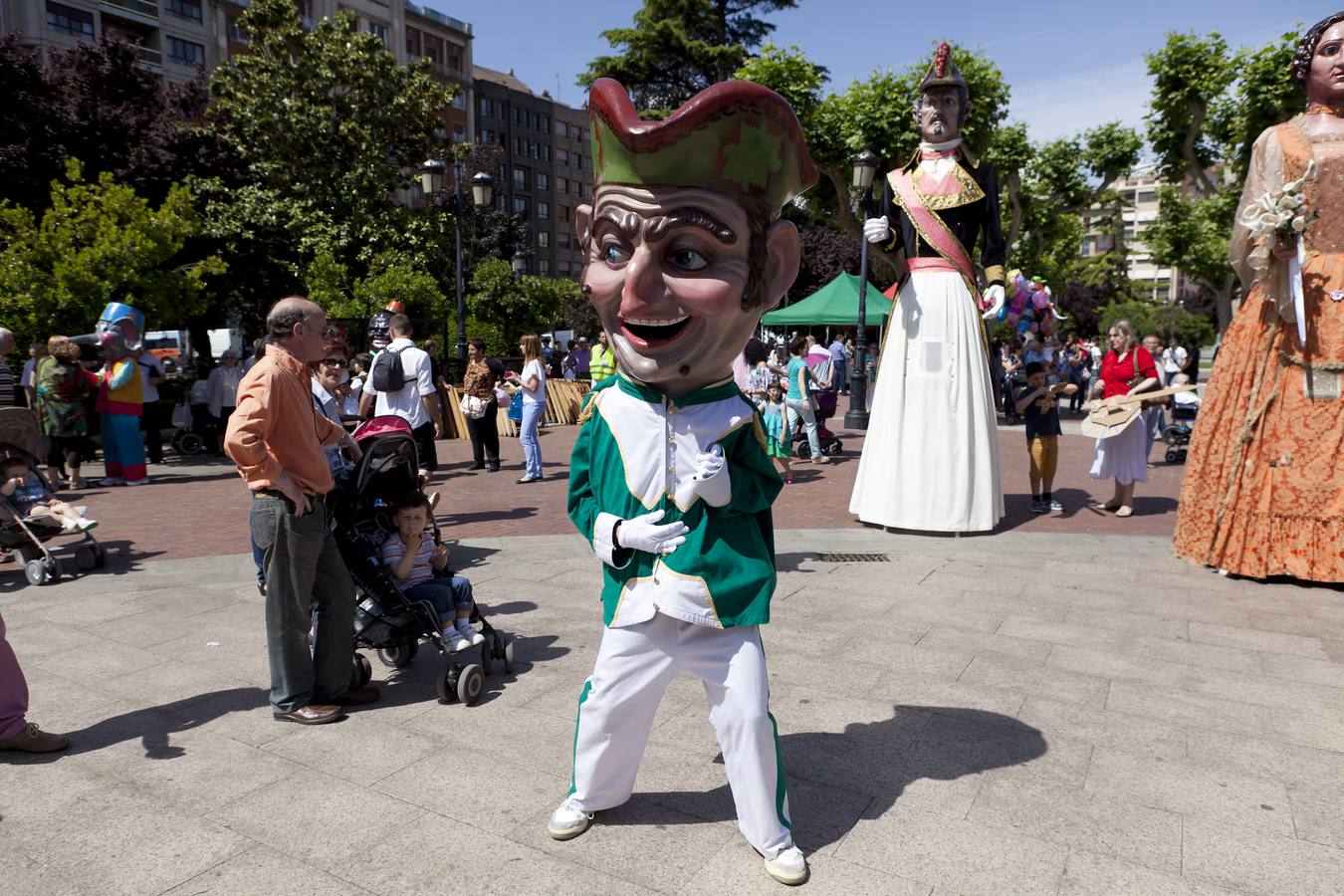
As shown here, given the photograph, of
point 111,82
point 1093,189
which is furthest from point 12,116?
point 1093,189

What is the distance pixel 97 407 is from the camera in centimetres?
1097

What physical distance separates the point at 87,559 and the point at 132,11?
143ft

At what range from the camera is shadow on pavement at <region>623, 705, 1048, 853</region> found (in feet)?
10.1

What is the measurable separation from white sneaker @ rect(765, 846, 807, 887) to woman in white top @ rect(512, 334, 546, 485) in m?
8.27

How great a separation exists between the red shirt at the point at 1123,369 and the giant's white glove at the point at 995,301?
2.04 m

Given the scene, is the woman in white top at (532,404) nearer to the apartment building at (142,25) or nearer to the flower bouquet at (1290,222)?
the flower bouquet at (1290,222)

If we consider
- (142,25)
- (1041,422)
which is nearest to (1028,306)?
(1041,422)

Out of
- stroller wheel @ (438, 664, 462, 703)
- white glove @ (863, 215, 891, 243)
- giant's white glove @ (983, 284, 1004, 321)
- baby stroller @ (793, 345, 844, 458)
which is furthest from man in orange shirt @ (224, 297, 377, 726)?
baby stroller @ (793, 345, 844, 458)

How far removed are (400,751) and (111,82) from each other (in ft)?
69.1

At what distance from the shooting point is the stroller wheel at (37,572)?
20.7ft

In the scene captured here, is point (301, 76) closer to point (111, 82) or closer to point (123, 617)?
point (111, 82)

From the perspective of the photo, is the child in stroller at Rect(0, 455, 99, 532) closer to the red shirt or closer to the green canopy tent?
the red shirt

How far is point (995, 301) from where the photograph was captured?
295 inches

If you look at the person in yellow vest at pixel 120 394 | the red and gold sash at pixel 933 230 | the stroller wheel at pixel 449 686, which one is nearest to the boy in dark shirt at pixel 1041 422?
the red and gold sash at pixel 933 230
